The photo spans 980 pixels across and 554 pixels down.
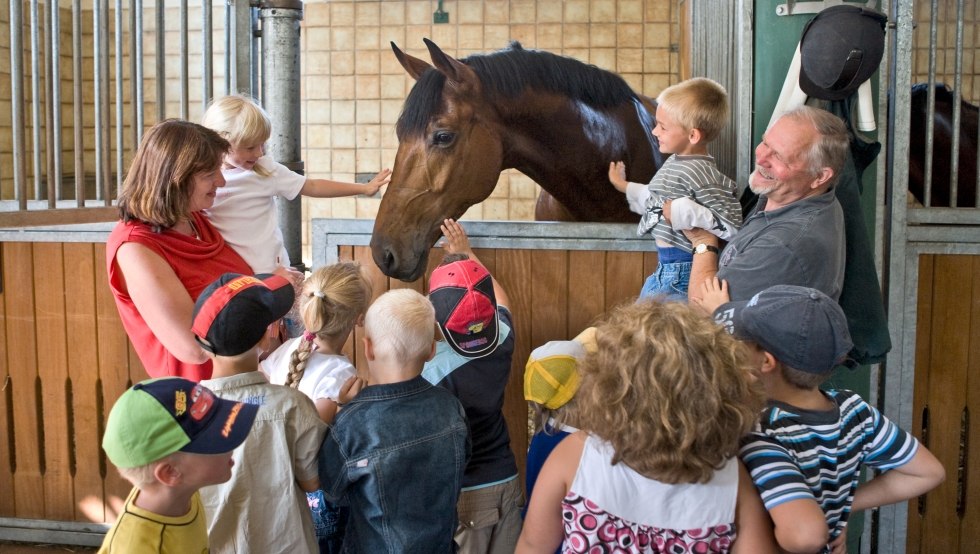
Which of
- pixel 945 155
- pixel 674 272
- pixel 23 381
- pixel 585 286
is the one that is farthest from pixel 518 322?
pixel 945 155

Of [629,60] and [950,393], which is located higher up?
[629,60]

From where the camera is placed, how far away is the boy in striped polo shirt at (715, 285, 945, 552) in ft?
4.14

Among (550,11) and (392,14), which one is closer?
(550,11)

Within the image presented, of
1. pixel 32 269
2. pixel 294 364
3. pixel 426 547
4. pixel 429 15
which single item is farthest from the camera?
pixel 429 15

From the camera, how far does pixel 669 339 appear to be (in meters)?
1.19

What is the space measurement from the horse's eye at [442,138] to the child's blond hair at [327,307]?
25.6 inches

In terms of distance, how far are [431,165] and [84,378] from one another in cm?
131

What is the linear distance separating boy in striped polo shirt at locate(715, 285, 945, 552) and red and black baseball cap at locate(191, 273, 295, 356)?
0.81 metres

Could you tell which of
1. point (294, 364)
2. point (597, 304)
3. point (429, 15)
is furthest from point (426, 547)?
point (429, 15)

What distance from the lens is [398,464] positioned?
1.48 metres

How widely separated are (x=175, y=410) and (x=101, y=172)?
141 cm

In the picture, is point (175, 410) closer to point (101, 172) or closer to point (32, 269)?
point (101, 172)

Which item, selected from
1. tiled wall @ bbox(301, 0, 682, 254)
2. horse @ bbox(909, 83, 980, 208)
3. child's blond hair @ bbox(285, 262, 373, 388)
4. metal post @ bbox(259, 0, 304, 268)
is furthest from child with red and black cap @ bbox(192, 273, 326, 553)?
tiled wall @ bbox(301, 0, 682, 254)

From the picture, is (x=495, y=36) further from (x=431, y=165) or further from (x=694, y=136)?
(x=694, y=136)
